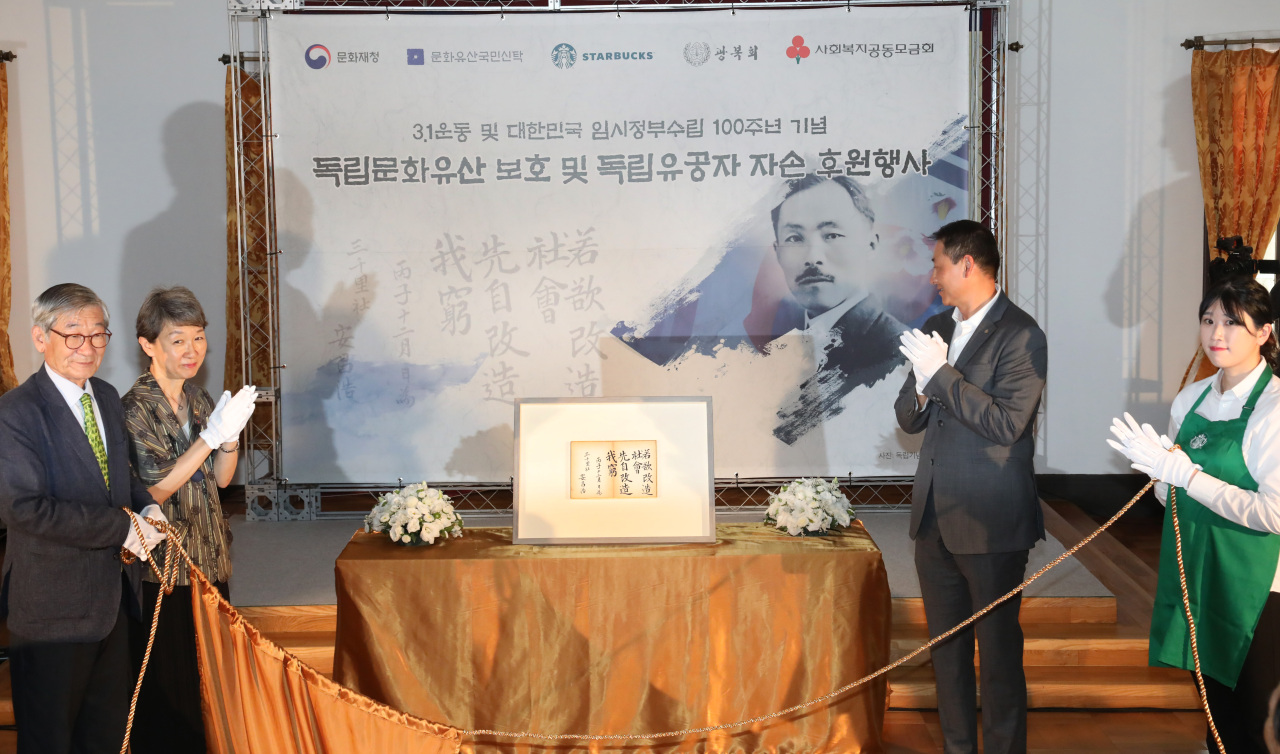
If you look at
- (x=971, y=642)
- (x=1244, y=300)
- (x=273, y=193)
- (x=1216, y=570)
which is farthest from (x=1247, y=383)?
(x=273, y=193)

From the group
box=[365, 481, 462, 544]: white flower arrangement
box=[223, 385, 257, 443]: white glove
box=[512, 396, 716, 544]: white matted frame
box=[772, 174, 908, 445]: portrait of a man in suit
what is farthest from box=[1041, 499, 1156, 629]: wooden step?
box=[223, 385, 257, 443]: white glove

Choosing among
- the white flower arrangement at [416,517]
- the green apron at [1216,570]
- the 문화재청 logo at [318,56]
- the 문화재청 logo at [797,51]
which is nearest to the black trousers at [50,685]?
the white flower arrangement at [416,517]

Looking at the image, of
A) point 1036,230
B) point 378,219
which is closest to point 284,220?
point 378,219

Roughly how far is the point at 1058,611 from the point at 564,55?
3.49 meters

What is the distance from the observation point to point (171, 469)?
2.49m

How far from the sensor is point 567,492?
2.91m

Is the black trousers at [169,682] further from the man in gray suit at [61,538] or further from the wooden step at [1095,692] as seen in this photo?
the wooden step at [1095,692]

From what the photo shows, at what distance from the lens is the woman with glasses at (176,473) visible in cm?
247

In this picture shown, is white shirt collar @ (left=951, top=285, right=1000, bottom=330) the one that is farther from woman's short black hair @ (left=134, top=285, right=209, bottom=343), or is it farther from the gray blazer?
woman's short black hair @ (left=134, top=285, right=209, bottom=343)

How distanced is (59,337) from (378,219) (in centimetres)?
277

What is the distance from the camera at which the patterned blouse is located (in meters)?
2.48

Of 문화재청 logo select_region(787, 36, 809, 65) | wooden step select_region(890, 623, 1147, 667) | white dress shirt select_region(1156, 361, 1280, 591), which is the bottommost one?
wooden step select_region(890, 623, 1147, 667)

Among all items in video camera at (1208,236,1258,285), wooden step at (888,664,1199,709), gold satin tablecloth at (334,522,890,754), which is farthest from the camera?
video camera at (1208,236,1258,285)

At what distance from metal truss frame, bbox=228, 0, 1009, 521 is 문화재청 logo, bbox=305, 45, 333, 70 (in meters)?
0.20
